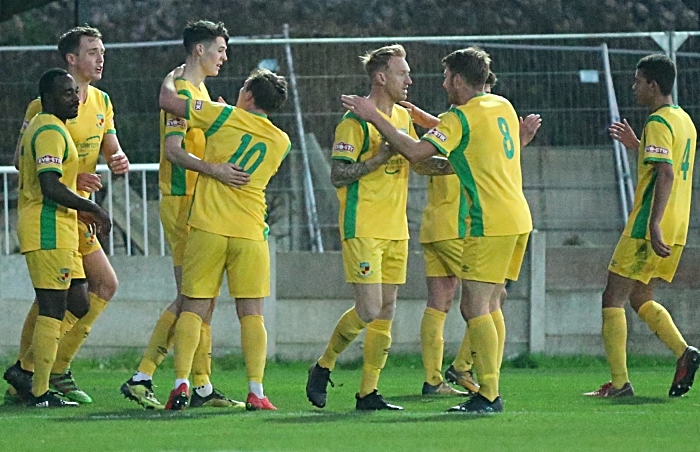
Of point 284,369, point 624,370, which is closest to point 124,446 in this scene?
point 624,370

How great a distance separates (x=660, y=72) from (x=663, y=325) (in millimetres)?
1653

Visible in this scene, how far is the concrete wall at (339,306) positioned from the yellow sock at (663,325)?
293 centimetres

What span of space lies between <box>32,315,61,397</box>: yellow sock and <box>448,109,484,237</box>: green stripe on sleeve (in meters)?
2.56

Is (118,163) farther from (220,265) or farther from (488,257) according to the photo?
(488,257)

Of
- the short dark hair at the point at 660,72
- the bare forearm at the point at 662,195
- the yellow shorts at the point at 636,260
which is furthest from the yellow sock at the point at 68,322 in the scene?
the short dark hair at the point at 660,72

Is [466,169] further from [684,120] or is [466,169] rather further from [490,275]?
[684,120]

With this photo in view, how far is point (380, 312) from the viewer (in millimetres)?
8055

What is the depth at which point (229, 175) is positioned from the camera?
784 centimetres

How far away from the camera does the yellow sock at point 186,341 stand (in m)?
7.84

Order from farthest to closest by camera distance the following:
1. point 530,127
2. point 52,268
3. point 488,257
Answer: point 530,127 < point 52,268 < point 488,257

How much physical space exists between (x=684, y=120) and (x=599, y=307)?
3.55m

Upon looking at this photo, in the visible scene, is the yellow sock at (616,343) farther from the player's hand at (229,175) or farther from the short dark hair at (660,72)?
the player's hand at (229,175)

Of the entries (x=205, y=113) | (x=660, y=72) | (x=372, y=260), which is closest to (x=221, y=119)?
(x=205, y=113)

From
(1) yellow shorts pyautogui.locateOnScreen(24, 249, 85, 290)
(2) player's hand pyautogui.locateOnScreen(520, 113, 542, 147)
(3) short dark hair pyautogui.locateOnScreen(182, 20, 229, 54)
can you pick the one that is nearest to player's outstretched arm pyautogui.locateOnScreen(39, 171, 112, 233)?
(1) yellow shorts pyautogui.locateOnScreen(24, 249, 85, 290)
